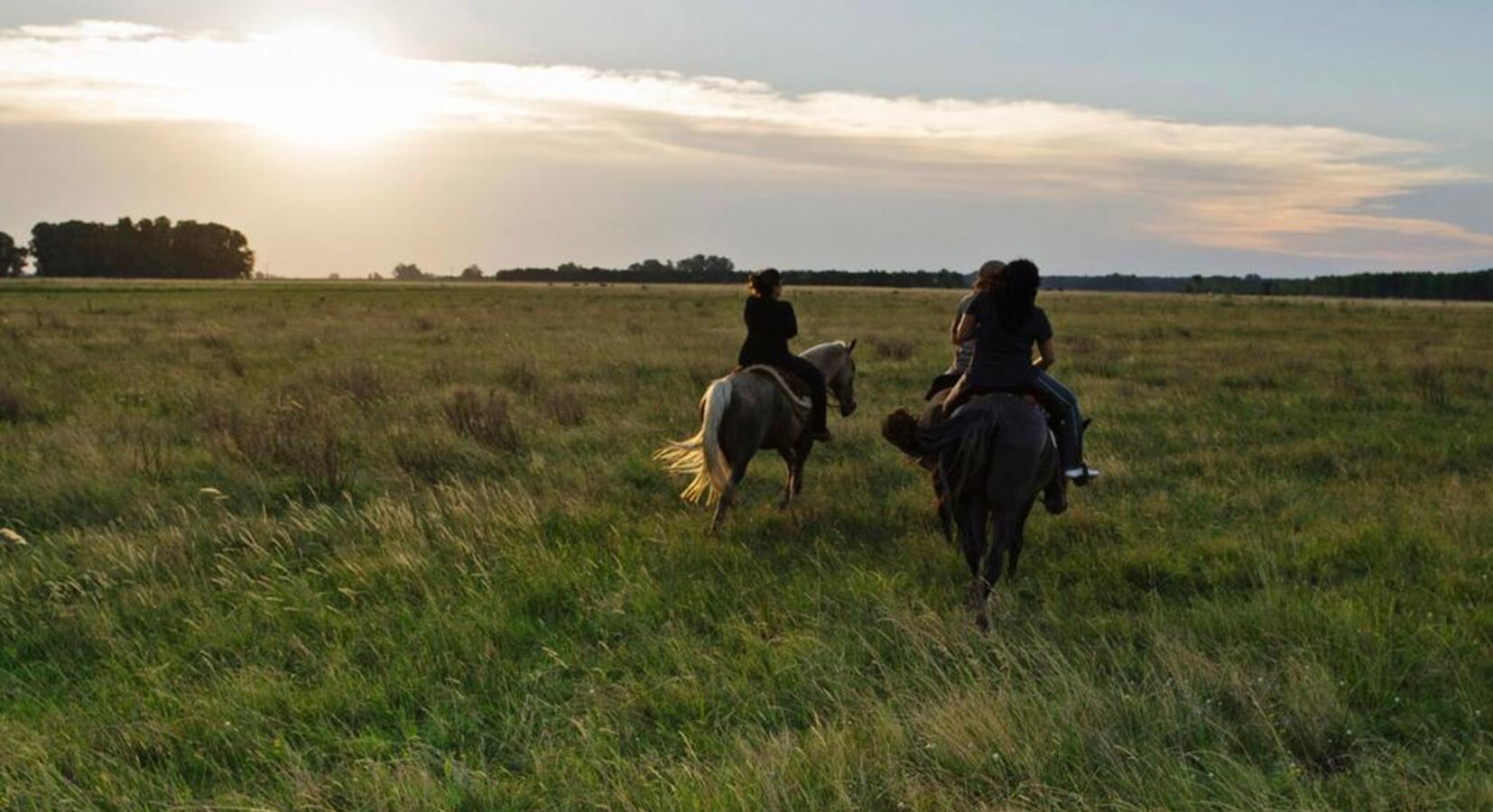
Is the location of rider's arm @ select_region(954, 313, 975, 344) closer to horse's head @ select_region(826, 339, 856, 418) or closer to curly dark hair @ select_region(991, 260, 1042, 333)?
curly dark hair @ select_region(991, 260, 1042, 333)

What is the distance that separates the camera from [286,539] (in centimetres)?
741

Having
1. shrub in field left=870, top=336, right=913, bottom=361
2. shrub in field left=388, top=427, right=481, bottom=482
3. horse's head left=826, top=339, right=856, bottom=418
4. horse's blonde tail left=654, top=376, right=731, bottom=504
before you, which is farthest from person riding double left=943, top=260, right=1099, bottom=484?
shrub in field left=870, top=336, right=913, bottom=361

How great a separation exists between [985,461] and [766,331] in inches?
130

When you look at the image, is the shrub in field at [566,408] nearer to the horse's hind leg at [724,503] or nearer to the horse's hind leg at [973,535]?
the horse's hind leg at [724,503]

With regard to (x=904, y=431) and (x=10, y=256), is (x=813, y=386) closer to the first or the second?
(x=904, y=431)

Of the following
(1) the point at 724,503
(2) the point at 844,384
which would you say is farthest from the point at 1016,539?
(2) the point at 844,384

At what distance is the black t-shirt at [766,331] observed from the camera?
892 centimetres

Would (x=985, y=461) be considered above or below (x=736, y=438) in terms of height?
above

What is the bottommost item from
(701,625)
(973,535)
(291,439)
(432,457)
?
(701,625)

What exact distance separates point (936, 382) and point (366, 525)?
4770mm

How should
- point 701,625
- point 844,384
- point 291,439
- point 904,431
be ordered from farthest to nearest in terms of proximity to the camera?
1. point 291,439
2. point 844,384
3. point 904,431
4. point 701,625

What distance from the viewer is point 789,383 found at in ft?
29.5

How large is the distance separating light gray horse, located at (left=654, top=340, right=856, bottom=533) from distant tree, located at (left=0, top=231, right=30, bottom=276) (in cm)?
15276

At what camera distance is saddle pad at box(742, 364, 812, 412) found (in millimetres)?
8734
